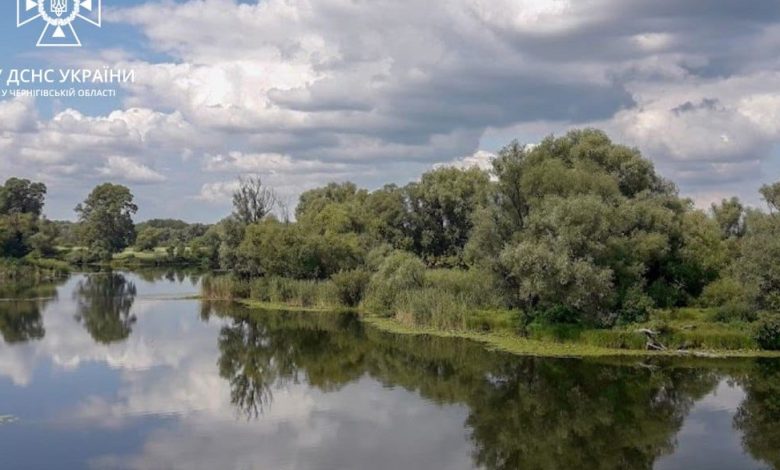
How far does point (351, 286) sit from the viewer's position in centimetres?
4550

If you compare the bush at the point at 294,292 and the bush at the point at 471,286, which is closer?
the bush at the point at 471,286

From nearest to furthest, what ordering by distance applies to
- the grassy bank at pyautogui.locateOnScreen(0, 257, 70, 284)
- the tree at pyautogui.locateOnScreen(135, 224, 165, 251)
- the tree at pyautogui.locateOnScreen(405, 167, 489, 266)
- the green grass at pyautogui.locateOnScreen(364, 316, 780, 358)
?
the green grass at pyautogui.locateOnScreen(364, 316, 780, 358)
the tree at pyautogui.locateOnScreen(405, 167, 489, 266)
the grassy bank at pyautogui.locateOnScreen(0, 257, 70, 284)
the tree at pyautogui.locateOnScreen(135, 224, 165, 251)

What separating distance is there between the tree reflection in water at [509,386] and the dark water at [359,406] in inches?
3.2

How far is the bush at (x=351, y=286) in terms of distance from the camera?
45625 mm

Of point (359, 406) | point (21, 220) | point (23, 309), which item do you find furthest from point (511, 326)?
point (21, 220)

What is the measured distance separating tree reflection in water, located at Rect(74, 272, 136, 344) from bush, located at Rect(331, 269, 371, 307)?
12.5 metres

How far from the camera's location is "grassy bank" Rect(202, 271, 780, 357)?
2902cm

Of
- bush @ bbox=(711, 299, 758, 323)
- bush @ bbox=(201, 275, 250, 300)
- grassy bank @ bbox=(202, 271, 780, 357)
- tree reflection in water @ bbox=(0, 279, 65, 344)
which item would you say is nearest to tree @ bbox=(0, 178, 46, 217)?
tree reflection in water @ bbox=(0, 279, 65, 344)

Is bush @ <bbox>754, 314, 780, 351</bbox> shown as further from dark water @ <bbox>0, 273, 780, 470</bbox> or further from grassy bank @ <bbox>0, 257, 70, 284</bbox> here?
grassy bank @ <bbox>0, 257, 70, 284</bbox>

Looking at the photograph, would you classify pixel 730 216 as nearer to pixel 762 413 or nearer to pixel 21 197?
pixel 762 413

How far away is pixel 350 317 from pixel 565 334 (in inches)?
603

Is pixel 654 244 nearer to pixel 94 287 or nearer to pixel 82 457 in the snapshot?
pixel 82 457

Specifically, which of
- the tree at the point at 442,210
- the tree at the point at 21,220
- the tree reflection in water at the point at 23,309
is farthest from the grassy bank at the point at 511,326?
the tree at the point at 21,220

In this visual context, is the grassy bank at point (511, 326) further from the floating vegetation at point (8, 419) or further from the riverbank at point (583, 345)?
the floating vegetation at point (8, 419)
